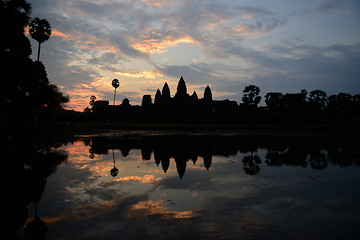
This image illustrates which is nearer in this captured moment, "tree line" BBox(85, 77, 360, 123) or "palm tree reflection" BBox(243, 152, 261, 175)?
"palm tree reflection" BBox(243, 152, 261, 175)

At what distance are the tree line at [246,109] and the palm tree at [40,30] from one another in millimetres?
35781

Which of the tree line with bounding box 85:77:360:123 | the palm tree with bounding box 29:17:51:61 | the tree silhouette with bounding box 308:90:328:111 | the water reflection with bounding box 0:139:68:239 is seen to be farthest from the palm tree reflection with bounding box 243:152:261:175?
the tree silhouette with bounding box 308:90:328:111

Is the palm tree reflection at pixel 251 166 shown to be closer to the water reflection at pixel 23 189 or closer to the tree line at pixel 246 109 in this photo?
the water reflection at pixel 23 189

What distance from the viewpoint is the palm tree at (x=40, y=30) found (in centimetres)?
3475

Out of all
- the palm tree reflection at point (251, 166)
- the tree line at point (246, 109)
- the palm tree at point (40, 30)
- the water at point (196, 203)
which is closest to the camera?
the water at point (196, 203)

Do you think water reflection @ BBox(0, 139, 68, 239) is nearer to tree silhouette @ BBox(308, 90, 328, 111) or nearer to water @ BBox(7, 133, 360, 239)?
water @ BBox(7, 133, 360, 239)

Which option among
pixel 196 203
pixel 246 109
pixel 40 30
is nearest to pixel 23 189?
pixel 196 203

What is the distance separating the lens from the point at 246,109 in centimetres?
10206

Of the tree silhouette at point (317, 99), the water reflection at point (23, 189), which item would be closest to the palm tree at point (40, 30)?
the water reflection at point (23, 189)

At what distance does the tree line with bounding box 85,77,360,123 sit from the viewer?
6938 cm

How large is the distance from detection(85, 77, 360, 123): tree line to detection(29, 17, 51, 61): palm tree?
3578 cm

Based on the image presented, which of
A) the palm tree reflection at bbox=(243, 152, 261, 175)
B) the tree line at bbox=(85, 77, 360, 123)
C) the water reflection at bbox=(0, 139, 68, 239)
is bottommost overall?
the water reflection at bbox=(0, 139, 68, 239)

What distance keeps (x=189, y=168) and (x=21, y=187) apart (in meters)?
5.54

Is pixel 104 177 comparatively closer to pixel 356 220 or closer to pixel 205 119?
pixel 356 220
